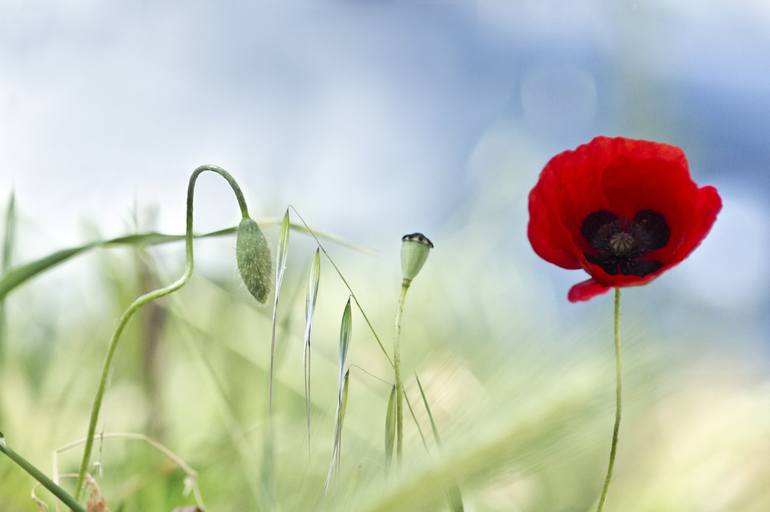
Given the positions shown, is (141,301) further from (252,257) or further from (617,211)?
(617,211)

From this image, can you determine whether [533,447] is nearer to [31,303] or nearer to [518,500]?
[518,500]

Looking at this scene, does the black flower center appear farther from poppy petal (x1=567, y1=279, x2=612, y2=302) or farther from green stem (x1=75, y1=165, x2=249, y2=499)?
green stem (x1=75, y1=165, x2=249, y2=499)

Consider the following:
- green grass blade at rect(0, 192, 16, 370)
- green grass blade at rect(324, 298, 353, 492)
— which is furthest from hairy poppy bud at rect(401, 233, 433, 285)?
green grass blade at rect(0, 192, 16, 370)

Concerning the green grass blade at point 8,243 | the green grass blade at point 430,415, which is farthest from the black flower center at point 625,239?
the green grass blade at point 8,243

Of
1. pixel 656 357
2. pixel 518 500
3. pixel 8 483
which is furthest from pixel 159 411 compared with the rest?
pixel 656 357

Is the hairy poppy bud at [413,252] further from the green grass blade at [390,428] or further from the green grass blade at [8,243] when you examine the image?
the green grass blade at [8,243]
